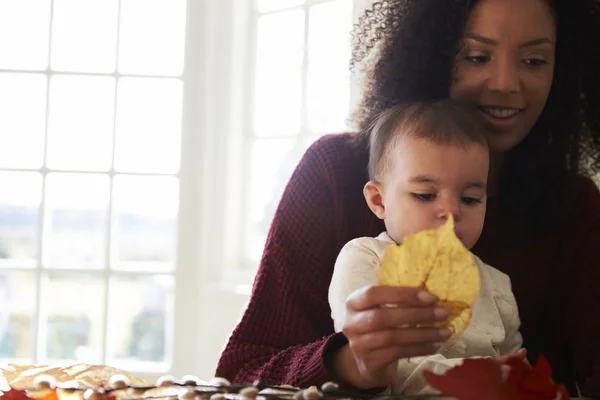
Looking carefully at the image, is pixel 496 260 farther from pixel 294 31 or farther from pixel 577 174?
pixel 294 31

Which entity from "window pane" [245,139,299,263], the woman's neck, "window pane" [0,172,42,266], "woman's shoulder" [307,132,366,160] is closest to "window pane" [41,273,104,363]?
"window pane" [0,172,42,266]

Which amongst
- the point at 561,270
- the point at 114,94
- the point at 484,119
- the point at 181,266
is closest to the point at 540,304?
the point at 561,270

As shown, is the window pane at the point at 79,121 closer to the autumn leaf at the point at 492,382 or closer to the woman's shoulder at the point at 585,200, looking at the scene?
the woman's shoulder at the point at 585,200

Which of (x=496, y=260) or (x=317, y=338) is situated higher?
(x=496, y=260)

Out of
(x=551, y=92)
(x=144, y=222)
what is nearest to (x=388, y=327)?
(x=551, y=92)

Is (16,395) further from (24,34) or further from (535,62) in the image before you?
(24,34)

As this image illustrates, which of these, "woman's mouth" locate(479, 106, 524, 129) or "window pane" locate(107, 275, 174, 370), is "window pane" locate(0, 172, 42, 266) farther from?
"woman's mouth" locate(479, 106, 524, 129)

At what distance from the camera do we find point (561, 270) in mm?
1519

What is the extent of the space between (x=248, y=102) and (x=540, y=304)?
1.65 m

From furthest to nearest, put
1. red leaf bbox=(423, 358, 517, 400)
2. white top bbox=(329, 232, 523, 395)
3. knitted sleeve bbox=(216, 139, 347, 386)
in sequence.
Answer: knitted sleeve bbox=(216, 139, 347, 386), white top bbox=(329, 232, 523, 395), red leaf bbox=(423, 358, 517, 400)

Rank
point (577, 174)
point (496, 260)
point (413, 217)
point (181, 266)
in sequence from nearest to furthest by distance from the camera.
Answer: point (413, 217) < point (496, 260) < point (577, 174) < point (181, 266)

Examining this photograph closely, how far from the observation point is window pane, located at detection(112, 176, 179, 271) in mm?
2920

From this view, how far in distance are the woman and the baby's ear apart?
0.20 meters

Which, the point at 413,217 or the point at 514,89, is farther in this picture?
the point at 514,89
